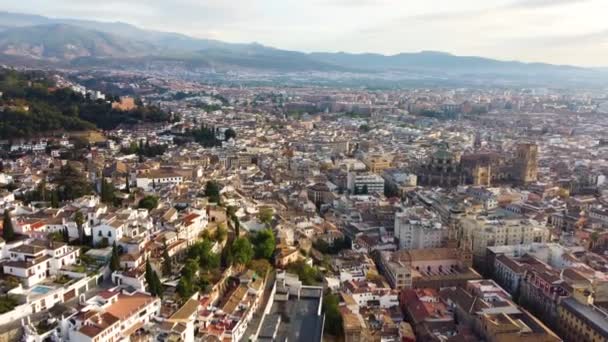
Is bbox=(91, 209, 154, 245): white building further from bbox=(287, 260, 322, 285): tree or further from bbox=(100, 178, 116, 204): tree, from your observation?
bbox=(287, 260, 322, 285): tree

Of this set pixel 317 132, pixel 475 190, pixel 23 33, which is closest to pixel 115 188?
pixel 475 190

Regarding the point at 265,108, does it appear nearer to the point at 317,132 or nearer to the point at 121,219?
the point at 317,132

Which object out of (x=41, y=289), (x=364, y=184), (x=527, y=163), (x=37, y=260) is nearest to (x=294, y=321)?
(x=41, y=289)

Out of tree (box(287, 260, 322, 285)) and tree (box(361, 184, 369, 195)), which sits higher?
tree (box(287, 260, 322, 285))

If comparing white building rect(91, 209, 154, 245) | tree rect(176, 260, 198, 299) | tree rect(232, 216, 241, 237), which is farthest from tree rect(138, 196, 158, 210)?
tree rect(176, 260, 198, 299)

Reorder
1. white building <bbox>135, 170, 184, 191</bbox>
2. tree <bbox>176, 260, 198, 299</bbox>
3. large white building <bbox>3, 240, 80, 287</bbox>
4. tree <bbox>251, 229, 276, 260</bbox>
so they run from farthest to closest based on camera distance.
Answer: white building <bbox>135, 170, 184, 191</bbox>
tree <bbox>251, 229, 276, 260</bbox>
tree <bbox>176, 260, 198, 299</bbox>
large white building <bbox>3, 240, 80, 287</bbox>

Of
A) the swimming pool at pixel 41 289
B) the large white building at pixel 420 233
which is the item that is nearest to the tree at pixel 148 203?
the swimming pool at pixel 41 289
